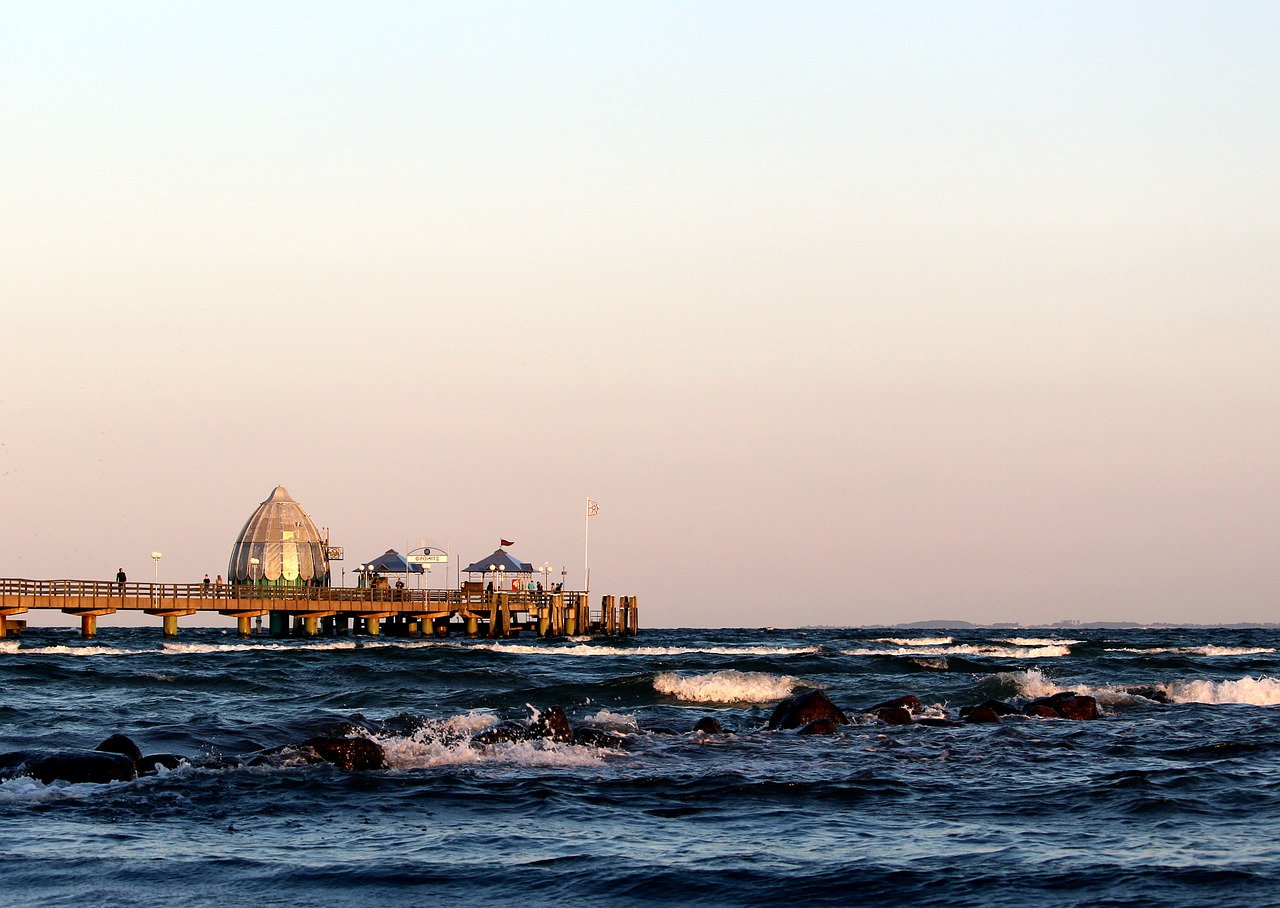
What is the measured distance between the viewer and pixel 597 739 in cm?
1755

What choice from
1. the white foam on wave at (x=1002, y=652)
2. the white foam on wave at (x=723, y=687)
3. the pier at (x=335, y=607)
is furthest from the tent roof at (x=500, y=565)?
the white foam on wave at (x=723, y=687)

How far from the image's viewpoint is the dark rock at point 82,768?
45.8 feet

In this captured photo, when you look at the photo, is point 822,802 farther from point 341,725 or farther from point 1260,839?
point 341,725

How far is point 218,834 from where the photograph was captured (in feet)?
37.8

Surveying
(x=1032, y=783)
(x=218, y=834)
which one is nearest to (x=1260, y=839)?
(x=1032, y=783)

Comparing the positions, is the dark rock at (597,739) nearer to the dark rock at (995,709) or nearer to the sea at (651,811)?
the sea at (651,811)

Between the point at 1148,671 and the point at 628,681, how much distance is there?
17.2 metres

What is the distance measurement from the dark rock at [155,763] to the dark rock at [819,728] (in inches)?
329

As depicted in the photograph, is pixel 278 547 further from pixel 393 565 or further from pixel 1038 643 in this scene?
pixel 1038 643

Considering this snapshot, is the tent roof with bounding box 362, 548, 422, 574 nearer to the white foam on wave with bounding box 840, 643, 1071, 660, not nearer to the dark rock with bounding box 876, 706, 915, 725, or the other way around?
the white foam on wave with bounding box 840, 643, 1071, 660

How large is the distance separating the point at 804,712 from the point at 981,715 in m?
2.83

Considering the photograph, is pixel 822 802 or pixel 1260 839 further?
pixel 822 802

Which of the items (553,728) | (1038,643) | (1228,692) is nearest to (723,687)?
(1228,692)

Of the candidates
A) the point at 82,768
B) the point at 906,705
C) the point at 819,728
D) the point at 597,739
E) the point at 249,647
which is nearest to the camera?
the point at 82,768
